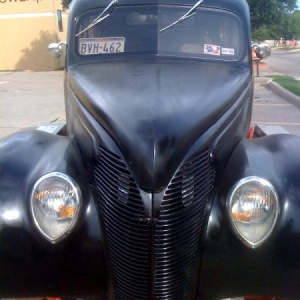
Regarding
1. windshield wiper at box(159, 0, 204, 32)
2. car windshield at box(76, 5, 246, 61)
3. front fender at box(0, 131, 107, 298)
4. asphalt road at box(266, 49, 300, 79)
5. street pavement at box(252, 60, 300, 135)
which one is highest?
windshield wiper at box(159, 0, 204, 32)

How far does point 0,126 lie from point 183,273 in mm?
8759

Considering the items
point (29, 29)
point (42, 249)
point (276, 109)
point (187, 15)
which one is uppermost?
point (187, 15)

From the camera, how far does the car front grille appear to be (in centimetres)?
270

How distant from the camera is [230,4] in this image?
4.36 metres

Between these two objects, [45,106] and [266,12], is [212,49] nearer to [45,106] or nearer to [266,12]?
[45,106]

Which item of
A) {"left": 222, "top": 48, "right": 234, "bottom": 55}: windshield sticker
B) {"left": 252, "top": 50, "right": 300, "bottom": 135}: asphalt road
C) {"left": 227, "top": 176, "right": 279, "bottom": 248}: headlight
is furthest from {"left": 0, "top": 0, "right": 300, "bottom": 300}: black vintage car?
{"left": 252, "top": 50, "right": 300, "bottom": 135}: asphalt road

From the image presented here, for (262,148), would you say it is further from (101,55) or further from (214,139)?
(101,55)

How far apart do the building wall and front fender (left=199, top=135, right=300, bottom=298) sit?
25.8m

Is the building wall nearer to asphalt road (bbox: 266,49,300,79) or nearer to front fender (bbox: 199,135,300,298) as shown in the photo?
asphalt road (bbox: 266,49,300,79)

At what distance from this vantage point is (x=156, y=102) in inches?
117

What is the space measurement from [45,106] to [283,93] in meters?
6.89

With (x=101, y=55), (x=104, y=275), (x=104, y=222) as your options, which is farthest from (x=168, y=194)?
(x=101, y=55)

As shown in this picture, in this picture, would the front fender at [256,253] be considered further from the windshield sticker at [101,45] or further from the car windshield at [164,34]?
the windshield sticker at [101,45]

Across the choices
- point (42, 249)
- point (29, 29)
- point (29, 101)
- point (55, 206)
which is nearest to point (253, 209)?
point (55, 206)
